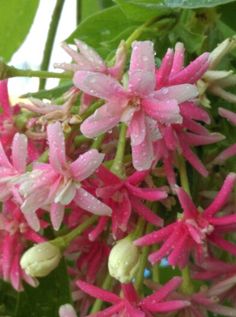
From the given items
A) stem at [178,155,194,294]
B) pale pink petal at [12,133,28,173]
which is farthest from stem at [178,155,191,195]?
pale pink petal at [12,133,28,173]

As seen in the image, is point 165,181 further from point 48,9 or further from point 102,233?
point 48,9

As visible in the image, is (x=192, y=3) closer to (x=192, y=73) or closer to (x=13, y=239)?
(x=192, y=73)

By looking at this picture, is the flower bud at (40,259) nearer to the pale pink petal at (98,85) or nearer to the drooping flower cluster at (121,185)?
the drooping flower cluster at (121,185)

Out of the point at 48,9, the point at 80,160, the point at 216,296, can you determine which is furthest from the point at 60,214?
the point at 48,9

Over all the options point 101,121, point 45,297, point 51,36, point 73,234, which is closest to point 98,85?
point 101,121

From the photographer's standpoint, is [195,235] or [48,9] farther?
[48,9]

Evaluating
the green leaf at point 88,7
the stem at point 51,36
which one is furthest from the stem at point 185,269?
the green leaf at point 88,7
